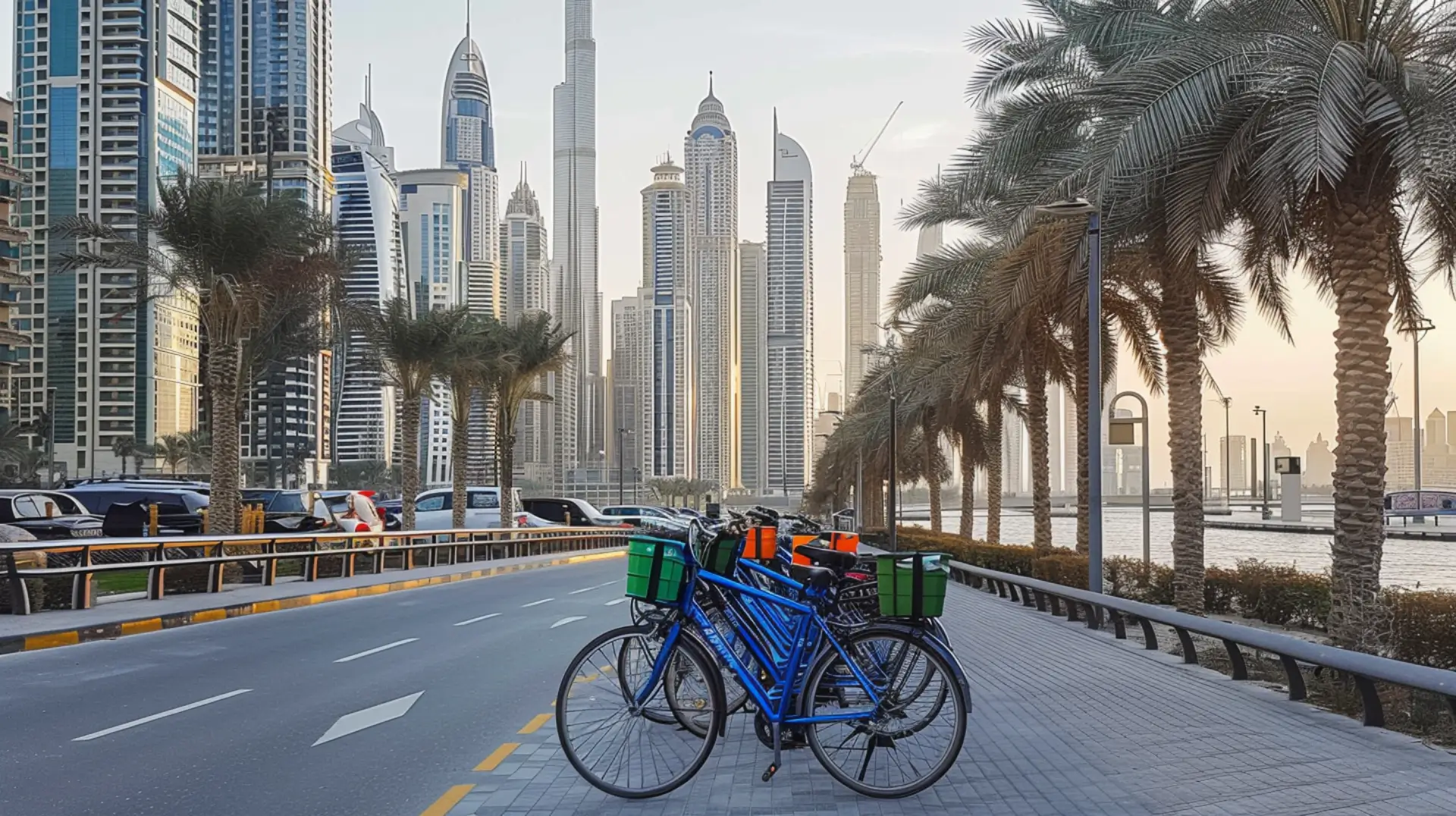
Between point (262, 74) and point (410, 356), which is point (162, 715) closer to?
point (410, 356)

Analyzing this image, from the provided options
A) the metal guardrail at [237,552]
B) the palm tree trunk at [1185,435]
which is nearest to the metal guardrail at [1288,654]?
the palm tree trunk at [1185,435]

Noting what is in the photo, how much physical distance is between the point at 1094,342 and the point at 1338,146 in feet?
21.6

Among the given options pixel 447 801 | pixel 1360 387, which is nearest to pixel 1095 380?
pixel 1360 387

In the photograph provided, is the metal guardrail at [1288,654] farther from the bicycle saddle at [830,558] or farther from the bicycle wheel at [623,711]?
the bicycle wheel at [623,711]

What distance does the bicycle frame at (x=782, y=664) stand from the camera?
21.5ft

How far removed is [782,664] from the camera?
22.0 feet

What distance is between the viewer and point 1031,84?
21859 mm

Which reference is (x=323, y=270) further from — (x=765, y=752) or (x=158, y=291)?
(x=765, y=752)

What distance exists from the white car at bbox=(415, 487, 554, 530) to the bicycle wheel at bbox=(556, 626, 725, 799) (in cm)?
3825

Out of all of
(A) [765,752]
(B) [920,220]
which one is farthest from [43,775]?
(B) [920,220]

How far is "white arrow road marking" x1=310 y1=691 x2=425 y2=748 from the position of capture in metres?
8.86

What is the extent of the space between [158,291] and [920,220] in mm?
16694

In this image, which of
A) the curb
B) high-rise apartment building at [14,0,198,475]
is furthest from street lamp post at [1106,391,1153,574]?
high-rise apartment building at [14,0,198,475]

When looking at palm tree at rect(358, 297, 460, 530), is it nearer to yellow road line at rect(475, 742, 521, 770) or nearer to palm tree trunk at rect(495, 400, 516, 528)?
palm tree trunk at rect(495, 400, 516, 528)
